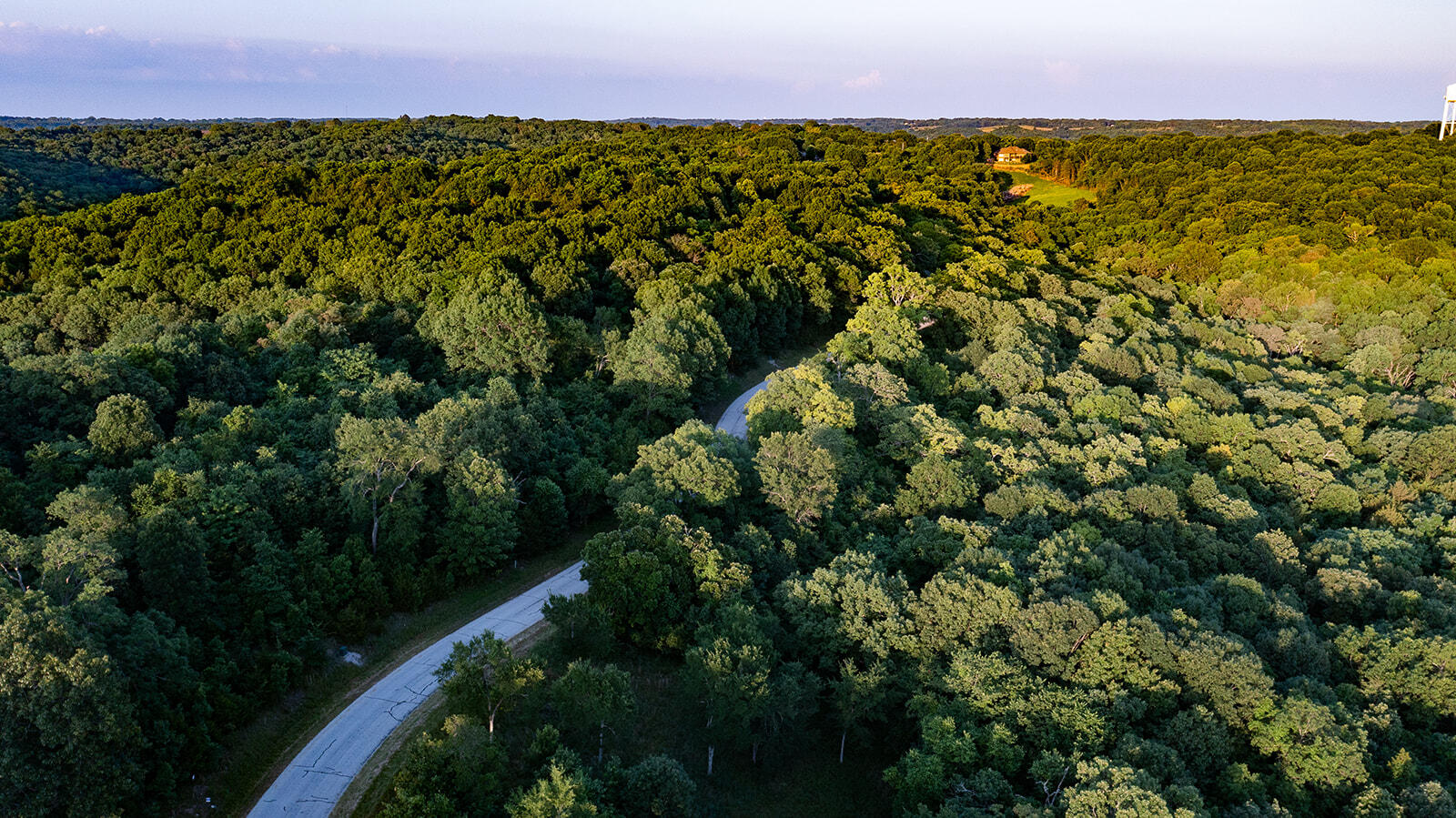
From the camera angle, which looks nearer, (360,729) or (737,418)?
(360,729)

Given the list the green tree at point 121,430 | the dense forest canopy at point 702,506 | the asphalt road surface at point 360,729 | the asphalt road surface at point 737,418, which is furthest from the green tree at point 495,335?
the asphalt road surface at point 360,729

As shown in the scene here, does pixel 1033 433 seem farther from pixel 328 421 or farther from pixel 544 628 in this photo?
pixel 328 421

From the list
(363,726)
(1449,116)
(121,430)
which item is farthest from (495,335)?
(1449,116)

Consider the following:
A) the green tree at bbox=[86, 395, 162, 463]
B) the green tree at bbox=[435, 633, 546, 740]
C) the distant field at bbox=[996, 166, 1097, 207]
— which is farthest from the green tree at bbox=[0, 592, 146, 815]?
the distant field at bbox=[996, 166, 1097, 207]

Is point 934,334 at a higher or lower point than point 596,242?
lower

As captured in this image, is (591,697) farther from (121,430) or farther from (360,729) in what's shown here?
(121,430)

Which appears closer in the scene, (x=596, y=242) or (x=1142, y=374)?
(x=1142, y=374)

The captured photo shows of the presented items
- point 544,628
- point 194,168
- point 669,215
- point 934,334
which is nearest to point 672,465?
point 544,628
